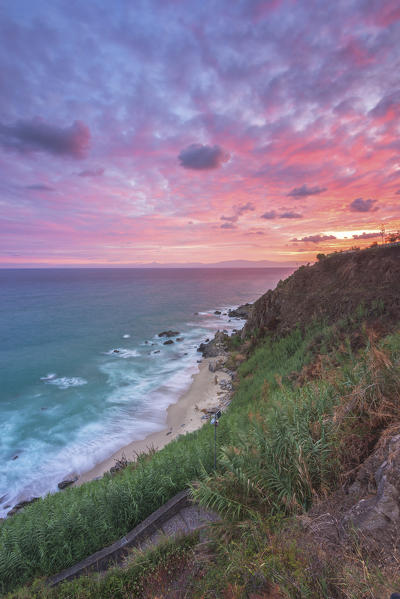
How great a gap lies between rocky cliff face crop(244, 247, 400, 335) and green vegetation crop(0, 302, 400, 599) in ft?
28.4

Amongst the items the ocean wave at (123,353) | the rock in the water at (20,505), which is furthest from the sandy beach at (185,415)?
the ocean wave at (123,353)

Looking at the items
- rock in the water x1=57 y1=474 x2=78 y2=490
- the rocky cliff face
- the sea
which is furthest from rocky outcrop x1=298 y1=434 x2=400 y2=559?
the sea

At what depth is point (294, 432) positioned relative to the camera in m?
4.88

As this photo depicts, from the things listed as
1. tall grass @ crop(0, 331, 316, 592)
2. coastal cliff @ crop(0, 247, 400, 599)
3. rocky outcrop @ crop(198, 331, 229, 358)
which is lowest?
rocky outcrop @ crop(198, 331, 229, 358)

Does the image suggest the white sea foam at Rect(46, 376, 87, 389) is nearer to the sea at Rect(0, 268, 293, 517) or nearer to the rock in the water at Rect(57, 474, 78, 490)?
the sea at Rect(0, 268, 293, 517)

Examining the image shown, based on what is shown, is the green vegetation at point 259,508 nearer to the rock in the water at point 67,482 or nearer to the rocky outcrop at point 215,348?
the rock in the water at point 67,482

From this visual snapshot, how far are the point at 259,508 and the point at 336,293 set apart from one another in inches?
648

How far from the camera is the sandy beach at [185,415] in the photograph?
1638cm

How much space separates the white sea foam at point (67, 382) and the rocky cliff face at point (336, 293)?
20346 millimetres

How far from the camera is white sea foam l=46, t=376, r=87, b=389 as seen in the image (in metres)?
29.0

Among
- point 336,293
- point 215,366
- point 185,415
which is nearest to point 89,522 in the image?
point 185,415

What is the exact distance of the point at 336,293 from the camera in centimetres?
1791

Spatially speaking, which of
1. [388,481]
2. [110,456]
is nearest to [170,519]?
[388,481]

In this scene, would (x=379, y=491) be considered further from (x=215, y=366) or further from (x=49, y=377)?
(x=49, y=377)
